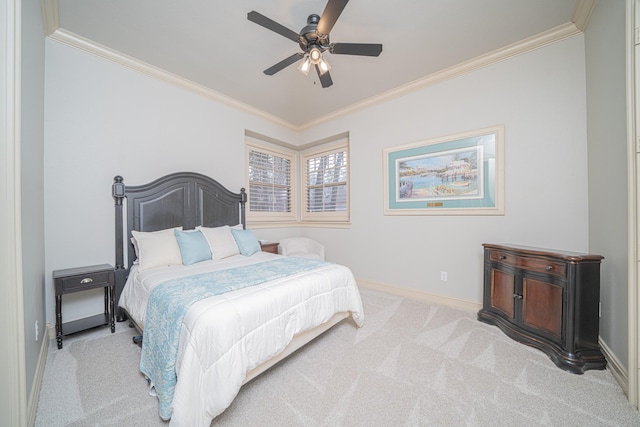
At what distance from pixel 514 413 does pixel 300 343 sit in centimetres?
143

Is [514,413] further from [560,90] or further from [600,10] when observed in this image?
[600,10]

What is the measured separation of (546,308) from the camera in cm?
197

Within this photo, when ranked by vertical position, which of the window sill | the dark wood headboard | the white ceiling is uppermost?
the white ceiling

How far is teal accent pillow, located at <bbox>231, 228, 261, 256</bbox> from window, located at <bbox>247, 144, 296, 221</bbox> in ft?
3.07

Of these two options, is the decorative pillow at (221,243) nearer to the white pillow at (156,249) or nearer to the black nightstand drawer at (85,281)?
the white pillow at (156,249)

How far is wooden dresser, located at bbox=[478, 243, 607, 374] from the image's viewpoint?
1769mm

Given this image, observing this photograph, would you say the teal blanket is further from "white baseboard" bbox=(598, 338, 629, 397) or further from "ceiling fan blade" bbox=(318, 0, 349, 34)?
"white baseboard" bbox=(598, 338, 629, 397)

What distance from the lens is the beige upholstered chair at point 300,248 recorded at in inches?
155

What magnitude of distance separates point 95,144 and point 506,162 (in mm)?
4497

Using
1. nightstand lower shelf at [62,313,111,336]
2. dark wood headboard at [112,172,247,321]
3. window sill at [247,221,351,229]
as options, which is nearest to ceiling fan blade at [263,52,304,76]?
dark wood headboard at [112,172,247,321]

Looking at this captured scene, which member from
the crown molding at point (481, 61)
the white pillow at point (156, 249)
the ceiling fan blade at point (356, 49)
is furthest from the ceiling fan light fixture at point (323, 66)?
the white pillow at point (156, 249)

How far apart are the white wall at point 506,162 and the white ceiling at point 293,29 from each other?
1.20 feet

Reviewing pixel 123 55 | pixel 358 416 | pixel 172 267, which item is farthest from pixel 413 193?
pixel 123 55

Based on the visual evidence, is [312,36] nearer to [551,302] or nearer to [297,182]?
[551,302]
